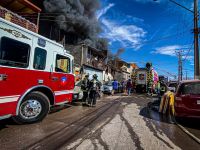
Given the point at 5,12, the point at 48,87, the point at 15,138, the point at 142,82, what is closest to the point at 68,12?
the point at 142,82

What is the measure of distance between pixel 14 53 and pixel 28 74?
2.32 ft

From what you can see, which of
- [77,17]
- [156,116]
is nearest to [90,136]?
[156,116]

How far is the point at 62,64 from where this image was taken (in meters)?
7.01

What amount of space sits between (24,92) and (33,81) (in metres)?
0.44

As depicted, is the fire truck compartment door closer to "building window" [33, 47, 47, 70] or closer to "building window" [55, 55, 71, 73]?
"building window" [55, 55, 71, 73]

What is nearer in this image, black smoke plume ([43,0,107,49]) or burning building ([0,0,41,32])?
burning building ([0,0,41,32])

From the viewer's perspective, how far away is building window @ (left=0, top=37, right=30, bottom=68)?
4.52 m

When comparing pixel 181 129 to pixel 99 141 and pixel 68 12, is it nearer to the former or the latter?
pixel 99 141

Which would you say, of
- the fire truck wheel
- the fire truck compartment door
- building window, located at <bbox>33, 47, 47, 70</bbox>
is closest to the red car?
the fire truck compartment door

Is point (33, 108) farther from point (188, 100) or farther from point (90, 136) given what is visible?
point (188, 100)

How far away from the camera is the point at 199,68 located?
13820 millimetres

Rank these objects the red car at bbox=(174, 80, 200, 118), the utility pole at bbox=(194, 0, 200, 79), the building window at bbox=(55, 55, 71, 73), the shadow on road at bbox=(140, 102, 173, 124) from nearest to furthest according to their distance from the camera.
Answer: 1. the red car at bbox=(174, 80, 200, 118)
2. the building window at bbox=(55, 55, 71, 73)
3. the shadow on road at bbox=(140, 102, 173, 124)
4. the utility pole at bbox=(194, 0, 200, 79)

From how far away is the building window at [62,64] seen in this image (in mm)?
6613

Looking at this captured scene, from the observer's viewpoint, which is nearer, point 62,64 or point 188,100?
point 188,100
